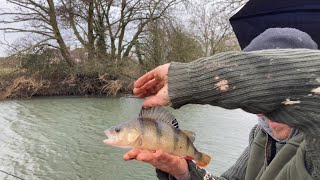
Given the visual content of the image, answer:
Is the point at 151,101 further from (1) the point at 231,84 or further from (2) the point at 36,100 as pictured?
(2) the point at 36,100

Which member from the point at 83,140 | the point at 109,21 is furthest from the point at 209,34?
the point at 83,140

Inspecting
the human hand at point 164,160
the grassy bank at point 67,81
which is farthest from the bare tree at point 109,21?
the human hand at point 164,160

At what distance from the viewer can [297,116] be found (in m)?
1.16

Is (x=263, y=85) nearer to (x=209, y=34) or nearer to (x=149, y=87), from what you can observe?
(x=149, y=87)

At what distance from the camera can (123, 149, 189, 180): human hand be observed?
1.53 meters

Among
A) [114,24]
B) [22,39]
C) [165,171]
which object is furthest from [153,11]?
A: [165,171]

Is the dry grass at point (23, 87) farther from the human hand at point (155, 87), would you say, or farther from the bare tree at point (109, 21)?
the human hand at point (155, 87)

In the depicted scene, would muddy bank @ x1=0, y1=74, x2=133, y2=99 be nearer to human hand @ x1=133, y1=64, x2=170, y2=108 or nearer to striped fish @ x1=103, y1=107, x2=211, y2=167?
striped fish @ x1=103, y1=107, x2=211, y2=167

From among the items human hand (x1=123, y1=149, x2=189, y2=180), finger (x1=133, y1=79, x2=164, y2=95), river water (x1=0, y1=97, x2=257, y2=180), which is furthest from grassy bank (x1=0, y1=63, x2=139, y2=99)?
finger (x1=133, y1=79, x2=164, y2=95)

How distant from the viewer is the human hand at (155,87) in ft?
4.14

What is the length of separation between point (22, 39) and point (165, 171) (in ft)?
67.2

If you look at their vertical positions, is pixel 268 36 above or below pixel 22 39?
below

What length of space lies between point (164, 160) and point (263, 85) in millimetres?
708

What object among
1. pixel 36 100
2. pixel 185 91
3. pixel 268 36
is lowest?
pixel 36 100
